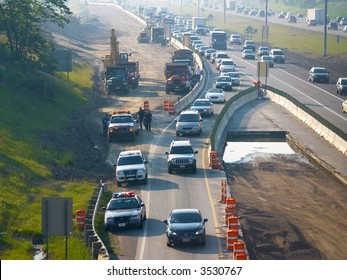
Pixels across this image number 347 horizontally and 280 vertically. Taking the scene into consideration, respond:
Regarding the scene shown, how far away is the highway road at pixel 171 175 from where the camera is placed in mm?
33188

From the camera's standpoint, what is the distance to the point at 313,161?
55.2 metres

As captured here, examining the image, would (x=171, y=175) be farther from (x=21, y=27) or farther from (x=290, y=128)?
(x=21, y=27)

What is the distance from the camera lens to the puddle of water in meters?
57.3

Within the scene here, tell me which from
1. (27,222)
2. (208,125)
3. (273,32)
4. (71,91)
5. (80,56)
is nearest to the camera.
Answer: (27,222)

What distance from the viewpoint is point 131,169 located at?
4528cm

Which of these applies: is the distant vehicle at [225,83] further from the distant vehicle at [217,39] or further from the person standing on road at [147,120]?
the distant vehicle at [217,39]

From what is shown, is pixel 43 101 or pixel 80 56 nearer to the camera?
pixel 43 101

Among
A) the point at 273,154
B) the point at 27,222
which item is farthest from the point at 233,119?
the point at 27,222

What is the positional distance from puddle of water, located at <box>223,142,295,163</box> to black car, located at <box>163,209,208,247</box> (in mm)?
22786

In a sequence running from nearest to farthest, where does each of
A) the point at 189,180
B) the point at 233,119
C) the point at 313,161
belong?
the point at 189,180 < the point at 313,161 < the point at 233,119

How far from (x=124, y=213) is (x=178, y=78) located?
49556mm

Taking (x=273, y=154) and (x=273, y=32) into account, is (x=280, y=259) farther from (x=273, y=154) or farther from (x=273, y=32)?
(x=273, y=32)

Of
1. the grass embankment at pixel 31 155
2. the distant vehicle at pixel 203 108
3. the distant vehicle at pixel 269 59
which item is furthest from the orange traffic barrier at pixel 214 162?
the distant vehicle at pixel 269 59

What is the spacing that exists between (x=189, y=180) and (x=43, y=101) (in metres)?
24.7
